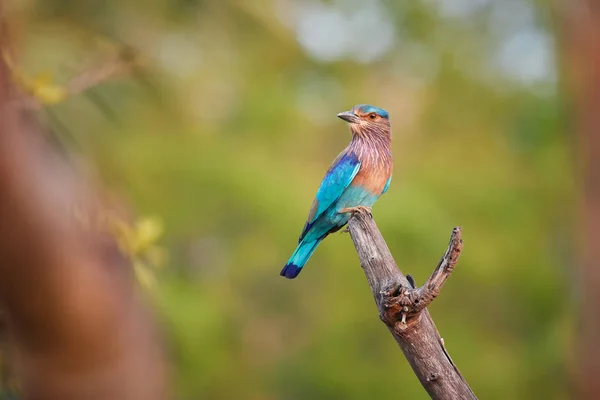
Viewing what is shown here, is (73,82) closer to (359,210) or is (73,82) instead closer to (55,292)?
(359,210)

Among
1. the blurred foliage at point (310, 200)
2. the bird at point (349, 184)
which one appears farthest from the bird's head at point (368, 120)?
the blurred foliage at point (310, 200)

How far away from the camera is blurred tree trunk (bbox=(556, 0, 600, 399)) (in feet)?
20.2

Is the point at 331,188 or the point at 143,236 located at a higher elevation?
the point at 331,188

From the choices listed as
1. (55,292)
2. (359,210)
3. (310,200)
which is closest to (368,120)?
(359,210)

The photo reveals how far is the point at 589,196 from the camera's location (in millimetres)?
6676

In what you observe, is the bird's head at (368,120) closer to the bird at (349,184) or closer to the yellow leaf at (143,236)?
→ the bird at (349,184)

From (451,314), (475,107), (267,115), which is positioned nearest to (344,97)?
(267,115)

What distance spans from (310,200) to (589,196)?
5137 mm

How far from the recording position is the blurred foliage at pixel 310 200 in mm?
11969

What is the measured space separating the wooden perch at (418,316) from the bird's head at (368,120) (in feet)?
4.43

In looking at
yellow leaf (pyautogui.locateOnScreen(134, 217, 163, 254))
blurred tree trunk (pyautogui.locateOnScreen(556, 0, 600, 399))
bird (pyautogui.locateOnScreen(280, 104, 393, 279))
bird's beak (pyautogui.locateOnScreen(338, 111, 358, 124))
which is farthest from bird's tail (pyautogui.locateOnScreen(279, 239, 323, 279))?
blurred tree trunk (pyautogui.locateOnScreen(556, 0, 600, 399))

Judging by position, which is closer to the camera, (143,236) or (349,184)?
(143,236)

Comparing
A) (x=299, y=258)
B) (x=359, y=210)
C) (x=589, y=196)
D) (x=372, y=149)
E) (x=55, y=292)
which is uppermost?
(x=589, y=196)

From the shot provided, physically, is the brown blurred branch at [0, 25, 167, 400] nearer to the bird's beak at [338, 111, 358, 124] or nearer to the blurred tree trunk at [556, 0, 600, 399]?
the bird's beak at [338, 111, 358, 124]
